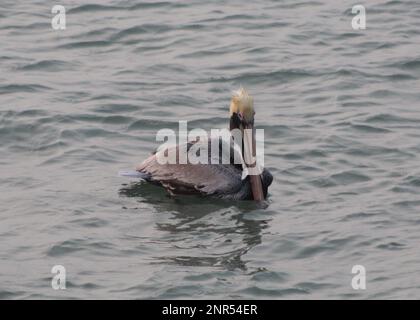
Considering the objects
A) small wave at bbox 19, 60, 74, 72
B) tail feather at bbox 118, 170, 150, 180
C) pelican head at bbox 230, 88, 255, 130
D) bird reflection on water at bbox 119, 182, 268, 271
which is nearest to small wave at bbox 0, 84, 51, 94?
small wave at bbox 19, 60, 74, 72

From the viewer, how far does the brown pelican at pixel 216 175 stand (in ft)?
36.4

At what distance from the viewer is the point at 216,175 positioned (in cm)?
1123

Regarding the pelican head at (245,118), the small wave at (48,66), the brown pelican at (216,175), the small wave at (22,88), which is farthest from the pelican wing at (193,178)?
the small wave at (48,66)

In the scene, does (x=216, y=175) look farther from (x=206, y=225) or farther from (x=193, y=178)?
(x=206, y=225)

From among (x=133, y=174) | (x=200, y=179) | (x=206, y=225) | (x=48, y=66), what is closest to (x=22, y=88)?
(x=48, y=66)

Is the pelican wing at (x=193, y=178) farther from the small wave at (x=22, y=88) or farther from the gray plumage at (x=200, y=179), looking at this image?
the small wave at (x=22, y=88)

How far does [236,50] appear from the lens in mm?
14844

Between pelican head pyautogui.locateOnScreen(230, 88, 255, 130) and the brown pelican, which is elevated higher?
pelican head pyautogui.locateOnScreen(230, 88, 255, 130)

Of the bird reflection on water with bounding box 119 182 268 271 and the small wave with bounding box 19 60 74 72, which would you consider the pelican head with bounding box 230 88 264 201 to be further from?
the small wave with bounding box 19 60 74 72

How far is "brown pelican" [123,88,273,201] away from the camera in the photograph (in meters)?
11.1

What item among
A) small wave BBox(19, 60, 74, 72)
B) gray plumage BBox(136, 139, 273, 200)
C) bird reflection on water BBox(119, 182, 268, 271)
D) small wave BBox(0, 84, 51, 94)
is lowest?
bird reflection on water BBox(119, 182, 268, 271)
